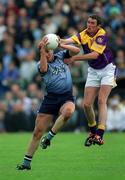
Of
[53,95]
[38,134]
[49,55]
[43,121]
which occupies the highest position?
[49,55]

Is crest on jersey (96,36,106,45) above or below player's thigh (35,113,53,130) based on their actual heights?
above

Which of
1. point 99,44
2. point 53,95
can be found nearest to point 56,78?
point 53,95

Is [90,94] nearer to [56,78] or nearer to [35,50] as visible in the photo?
[56,78]

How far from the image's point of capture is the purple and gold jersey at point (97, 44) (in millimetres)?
13852

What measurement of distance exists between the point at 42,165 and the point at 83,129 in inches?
386

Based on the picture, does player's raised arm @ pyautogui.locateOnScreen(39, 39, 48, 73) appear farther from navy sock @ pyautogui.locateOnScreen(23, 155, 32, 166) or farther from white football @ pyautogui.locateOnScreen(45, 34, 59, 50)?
navy sock @ pyautogui.locateOnScreen(23, 155, 32, 166)

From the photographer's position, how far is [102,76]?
47.1 ft

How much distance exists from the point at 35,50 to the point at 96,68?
367 inches

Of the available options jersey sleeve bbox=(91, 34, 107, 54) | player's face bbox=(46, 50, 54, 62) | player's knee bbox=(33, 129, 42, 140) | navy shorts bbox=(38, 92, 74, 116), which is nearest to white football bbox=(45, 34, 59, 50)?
player's face bbox=(46, 50, 54, 62)

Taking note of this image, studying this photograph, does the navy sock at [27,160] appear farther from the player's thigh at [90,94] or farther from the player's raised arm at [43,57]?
the player's thigh at [90,94]

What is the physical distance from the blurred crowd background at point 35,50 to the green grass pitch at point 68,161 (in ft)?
13.2

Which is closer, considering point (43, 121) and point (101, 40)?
point (43, 121)

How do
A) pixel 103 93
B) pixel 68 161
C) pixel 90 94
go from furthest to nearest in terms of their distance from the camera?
pixel 90 94 < pixel 103 93 < pixel 68 161

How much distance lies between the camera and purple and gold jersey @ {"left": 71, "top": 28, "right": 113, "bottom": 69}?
13852 mm
